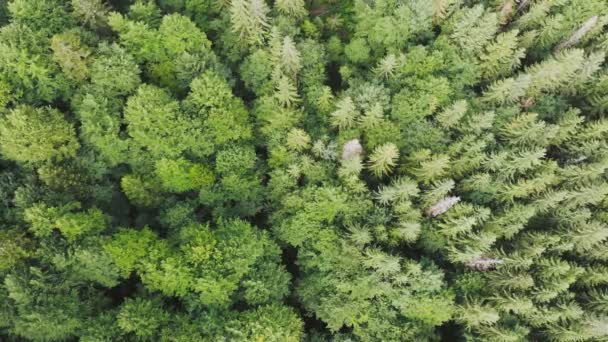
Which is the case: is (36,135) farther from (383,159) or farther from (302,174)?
(383,159)

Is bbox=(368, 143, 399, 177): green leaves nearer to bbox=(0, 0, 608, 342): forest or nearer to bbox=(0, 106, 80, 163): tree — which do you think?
bbox=(0, 0, 608, 342): forest

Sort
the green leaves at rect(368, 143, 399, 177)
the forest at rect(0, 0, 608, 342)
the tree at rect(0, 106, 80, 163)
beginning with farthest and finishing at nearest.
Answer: the green leaves at rect(368, 143, 399, 177) → the tree at rect(0, 106, 80, 163) → the forest at rect(0, 0, 608, 342)

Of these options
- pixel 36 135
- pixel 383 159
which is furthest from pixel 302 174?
pixel 36 135

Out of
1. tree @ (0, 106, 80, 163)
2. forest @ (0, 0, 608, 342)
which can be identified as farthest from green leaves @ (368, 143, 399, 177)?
tree @ (0, 106, 80, 163)

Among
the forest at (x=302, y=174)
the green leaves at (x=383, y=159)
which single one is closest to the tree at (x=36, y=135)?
the forest at (x=302, y=174)

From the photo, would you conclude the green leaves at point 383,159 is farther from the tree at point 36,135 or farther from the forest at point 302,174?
the tree at point 36,135

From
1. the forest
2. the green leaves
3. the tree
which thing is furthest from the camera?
the green leaves

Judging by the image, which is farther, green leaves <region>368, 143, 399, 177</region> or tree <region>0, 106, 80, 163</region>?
green leaves <region>368, 143, 399, 177</region>

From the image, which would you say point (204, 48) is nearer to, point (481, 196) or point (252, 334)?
point (252, 334)
